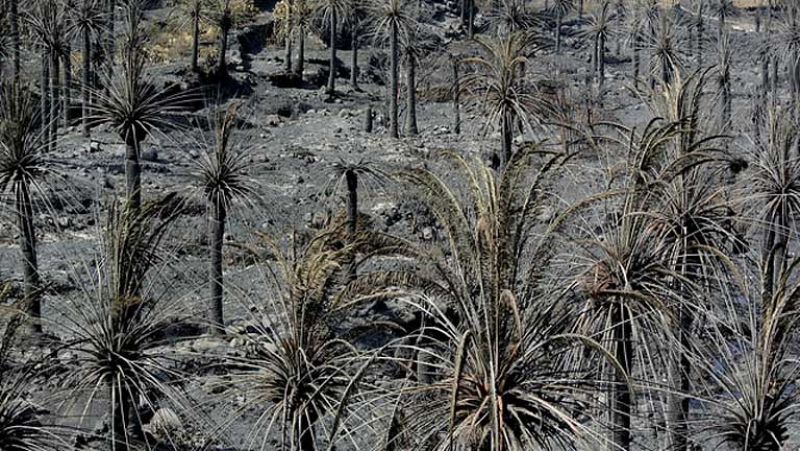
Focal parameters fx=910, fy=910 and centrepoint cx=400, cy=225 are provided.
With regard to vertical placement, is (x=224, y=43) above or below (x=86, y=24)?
above

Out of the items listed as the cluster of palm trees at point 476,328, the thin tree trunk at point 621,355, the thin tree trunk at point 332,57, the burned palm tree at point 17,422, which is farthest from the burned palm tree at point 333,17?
the burned palm tree at point 17,422

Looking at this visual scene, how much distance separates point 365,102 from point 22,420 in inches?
1797

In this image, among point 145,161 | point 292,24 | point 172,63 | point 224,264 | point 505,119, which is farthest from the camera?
point 292,24

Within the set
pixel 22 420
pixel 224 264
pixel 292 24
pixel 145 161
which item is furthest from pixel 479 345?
pixel 292 24

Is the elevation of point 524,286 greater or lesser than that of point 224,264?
greater

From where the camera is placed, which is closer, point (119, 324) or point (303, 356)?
point (303, 356)

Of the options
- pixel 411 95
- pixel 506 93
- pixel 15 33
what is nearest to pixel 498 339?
pixel 506 93

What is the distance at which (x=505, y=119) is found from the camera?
1119 inches

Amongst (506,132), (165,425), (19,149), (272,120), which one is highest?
(272,120)

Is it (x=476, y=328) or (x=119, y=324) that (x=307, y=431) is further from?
(x=476, y=328)

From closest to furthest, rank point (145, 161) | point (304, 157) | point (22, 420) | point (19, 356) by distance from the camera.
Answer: point (22, 420) < point (19, 356) < point (145, 161) < point (304, 157)

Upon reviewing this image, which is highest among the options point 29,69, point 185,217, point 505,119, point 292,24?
point 292,24

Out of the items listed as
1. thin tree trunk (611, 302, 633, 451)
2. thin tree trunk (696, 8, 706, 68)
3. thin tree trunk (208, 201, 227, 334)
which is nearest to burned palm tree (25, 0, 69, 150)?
thin tree trunk (208, 201, 227, 334)

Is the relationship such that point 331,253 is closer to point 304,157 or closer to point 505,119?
point 505,119
